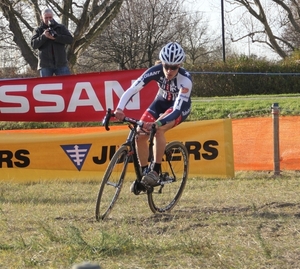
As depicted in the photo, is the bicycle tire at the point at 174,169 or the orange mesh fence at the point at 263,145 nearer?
the bicycle tire at the point at 174,169

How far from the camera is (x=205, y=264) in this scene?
15.3 feet

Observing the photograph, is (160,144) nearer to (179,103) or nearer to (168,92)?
(179,103)

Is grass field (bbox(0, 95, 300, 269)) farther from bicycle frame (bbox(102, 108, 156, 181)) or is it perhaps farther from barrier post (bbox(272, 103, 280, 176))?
bicycle frame (bbox(102, 108, 156, 181))

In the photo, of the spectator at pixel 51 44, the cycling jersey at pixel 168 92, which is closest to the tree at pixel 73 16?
the spectator at pixel 51 44

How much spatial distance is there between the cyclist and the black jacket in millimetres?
4174

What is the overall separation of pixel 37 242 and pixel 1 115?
17.1 feet

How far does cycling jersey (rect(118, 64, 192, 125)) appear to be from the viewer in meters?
6.67

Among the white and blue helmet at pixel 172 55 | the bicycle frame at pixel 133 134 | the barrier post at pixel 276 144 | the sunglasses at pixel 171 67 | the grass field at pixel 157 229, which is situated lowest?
the grass field at pixel 157 229

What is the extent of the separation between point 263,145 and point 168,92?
4119mm

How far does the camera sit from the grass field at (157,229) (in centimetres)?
480

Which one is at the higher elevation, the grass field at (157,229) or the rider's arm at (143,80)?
the rider's arm at (143,80)

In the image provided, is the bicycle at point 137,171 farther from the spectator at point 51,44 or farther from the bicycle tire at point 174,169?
the spectator at point 51,44

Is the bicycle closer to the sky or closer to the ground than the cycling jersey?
closer to the ground

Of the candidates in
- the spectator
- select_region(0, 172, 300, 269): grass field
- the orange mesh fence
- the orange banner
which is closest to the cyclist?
select_region(0, 172, 300, 269): grass field
